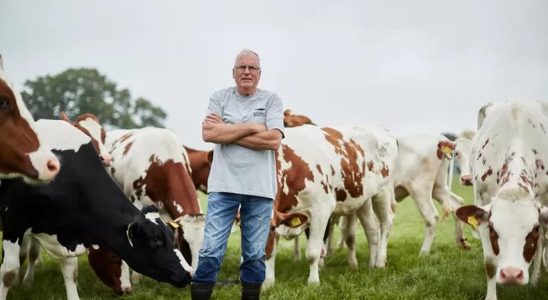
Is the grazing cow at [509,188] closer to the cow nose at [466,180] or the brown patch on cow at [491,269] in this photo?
the brown patch on cow at [491,269]

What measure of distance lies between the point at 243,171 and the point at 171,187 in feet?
11.0

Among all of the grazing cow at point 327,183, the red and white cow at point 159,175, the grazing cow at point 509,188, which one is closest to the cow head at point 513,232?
the grazing cow at point 509,188

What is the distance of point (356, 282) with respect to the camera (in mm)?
7738

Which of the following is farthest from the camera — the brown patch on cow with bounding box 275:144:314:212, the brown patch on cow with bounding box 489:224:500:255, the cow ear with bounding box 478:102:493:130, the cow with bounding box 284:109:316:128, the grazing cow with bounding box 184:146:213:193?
the grazing cow with bounding box 184:146:213:193

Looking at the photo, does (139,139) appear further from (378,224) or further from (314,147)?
(378,224)

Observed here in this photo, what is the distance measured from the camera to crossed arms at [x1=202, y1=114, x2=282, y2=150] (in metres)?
5.11

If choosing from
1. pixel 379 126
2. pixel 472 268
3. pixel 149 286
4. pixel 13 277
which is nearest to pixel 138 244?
pixel 13 277

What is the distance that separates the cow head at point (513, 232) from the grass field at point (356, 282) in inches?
43.0

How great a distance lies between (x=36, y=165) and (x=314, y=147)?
5.18 meters

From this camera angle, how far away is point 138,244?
250 inches

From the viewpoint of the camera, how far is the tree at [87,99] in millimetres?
58350

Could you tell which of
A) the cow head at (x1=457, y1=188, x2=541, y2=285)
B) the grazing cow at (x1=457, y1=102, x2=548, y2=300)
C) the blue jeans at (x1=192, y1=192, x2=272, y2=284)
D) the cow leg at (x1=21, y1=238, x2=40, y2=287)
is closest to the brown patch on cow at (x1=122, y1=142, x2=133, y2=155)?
the cow leg at (x1=21, y1=238, x2=40, y2=287)

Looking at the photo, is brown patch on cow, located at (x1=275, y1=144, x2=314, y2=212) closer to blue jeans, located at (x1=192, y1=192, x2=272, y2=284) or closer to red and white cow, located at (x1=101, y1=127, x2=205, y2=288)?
red and white cow, located at (x1=101, y1=127, x2=205, y2=288)

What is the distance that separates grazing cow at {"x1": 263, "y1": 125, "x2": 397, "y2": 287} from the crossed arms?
200 centimetres
